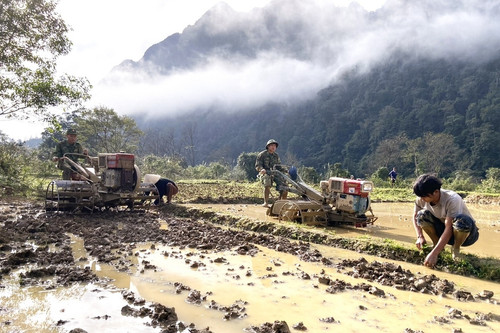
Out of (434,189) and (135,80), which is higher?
(135,80)

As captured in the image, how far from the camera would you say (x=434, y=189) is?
453 cm

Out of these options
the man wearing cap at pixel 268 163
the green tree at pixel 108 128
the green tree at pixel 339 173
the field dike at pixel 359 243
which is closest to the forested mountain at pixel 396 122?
the green tree at pixel 339 173

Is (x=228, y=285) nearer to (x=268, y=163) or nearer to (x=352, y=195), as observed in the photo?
(x=352, y=195)

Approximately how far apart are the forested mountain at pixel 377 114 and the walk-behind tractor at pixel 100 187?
31.0 m

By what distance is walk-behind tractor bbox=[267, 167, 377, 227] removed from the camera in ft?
25.8

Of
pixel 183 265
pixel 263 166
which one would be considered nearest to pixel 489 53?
pixel 263 166

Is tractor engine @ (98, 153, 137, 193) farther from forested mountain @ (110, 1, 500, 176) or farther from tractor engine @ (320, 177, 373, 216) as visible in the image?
forested mountain @ (110, 1, 500, 176)

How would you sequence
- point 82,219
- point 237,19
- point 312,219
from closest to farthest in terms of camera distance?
1. point 312,219
2. point 82,219
3. point 237,19

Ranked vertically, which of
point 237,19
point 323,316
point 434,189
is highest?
point 237,19

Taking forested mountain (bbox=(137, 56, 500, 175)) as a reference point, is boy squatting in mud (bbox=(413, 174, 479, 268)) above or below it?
below

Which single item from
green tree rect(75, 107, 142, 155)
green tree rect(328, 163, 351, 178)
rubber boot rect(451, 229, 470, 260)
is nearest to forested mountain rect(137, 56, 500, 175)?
green tree rect(328, 163, 351, 178)

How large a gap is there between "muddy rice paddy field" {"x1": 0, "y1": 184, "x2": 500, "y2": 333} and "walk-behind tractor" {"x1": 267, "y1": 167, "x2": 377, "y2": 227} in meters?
0.95

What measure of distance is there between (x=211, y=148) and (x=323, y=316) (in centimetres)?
10247

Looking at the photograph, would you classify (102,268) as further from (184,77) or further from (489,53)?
(184,77)
